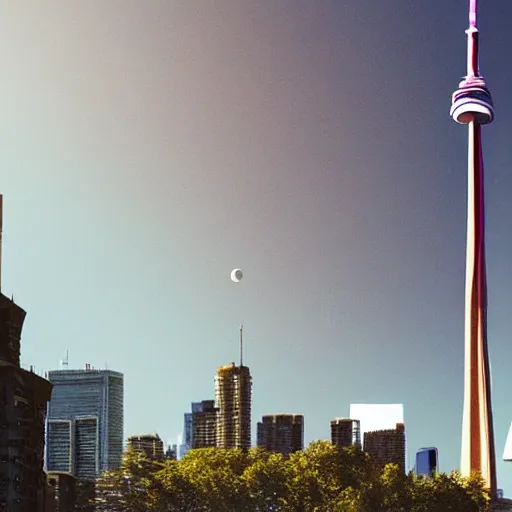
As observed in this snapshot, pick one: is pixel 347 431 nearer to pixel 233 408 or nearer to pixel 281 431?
pixel 281 431

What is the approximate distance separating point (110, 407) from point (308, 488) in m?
92.2

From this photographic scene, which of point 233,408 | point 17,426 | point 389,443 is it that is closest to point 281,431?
point 233,408

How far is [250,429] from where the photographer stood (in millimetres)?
137500

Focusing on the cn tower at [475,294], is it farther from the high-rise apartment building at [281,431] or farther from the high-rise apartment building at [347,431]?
the high-rise apartment building at [347,431]

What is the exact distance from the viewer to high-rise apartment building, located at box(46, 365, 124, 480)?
13088 cm

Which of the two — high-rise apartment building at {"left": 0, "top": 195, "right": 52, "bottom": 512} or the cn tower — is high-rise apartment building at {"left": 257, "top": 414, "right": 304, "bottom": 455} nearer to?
the cn tower

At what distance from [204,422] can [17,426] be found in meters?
98.9

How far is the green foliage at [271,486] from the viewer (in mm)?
54844

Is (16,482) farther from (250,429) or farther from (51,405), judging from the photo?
(51,405)

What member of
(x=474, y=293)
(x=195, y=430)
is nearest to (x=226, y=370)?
(x=195, y=430)

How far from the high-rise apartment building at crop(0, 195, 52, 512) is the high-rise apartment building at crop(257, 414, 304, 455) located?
8613 cm

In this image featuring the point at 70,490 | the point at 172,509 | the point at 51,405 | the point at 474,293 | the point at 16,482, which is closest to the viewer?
the point at 16,482

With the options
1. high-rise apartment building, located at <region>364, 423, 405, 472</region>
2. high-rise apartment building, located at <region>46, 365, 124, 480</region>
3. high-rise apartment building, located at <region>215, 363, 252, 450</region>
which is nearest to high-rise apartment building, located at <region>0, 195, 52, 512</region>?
high-rise apartment building, located at <region>46, 365, 124, 480</region>

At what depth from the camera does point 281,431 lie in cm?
13512
